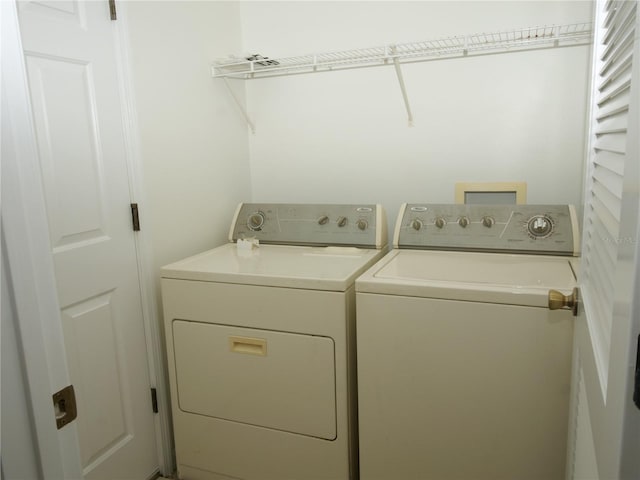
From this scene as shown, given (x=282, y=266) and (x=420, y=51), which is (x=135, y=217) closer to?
Result: (x=282, y=266)

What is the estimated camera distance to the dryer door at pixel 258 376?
5.68 feet

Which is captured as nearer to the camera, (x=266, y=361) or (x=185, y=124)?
(x=266, y=361)

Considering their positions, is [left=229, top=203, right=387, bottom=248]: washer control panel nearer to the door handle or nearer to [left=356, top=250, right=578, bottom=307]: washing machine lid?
[left=356, top=250, right=578, bottom=307]: washing machine lid

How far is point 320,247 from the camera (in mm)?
2197

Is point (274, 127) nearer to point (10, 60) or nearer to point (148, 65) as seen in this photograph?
point (148, 65)

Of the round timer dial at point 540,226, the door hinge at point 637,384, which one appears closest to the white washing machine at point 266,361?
the round timer dial at point 540,226

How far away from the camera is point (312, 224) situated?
87.6 inches

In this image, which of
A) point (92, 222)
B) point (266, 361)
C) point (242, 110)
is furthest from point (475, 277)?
point (242, 110)

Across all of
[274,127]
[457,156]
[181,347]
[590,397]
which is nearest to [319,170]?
[274,127]

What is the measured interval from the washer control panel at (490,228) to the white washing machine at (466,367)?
0.03 metres

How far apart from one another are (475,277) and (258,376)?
0.88 m

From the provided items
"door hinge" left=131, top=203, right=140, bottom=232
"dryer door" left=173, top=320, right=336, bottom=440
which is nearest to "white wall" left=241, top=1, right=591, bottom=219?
"door hinge" left=131, top=203, right=140, bottom=232

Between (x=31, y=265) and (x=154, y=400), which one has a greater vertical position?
(x=31, y=265)

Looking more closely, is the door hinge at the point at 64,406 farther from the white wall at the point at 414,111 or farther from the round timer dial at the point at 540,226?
the white wall at the point at 414,111
